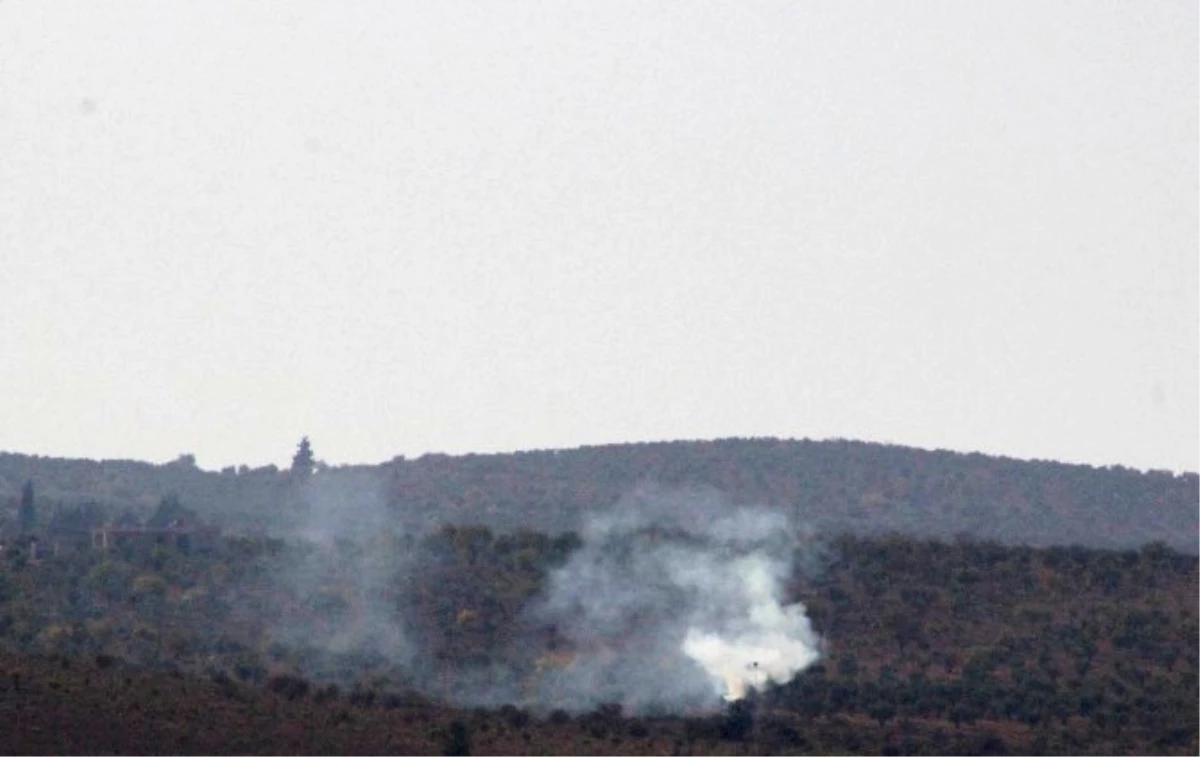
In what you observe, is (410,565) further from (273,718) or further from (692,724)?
(273,718)

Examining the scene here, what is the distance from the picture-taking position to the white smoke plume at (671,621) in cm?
6650

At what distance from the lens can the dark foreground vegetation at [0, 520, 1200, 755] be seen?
5325 cm

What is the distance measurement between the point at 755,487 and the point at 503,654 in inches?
1943

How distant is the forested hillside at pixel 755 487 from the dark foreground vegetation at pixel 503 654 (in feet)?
93.0

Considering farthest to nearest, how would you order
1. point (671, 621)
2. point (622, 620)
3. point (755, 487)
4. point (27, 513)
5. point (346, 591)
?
1. point (755, 487)
2. point (27, 513)
3. point (346, 591)
4. point (622, 620)
5. point (671, 621)

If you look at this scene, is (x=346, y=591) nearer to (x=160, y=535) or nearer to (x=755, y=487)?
(x=160, y=535)

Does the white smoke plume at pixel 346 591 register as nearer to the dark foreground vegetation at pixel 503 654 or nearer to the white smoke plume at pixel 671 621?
the dark foreground vegetation at pixel 503 654

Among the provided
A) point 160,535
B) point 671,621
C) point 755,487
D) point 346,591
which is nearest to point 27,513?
point 160,535

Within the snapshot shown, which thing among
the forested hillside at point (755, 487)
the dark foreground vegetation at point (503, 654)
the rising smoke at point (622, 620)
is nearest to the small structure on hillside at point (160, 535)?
the dark foreground vegetation at point (503, 654)

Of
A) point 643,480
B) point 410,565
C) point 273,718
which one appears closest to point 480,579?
point 410,565

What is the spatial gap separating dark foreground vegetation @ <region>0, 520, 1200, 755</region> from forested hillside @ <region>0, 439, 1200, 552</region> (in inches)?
1116

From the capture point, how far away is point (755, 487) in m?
119

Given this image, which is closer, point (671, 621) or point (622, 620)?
point (671, 621)

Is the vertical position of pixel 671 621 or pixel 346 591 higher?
pixel 346 591
